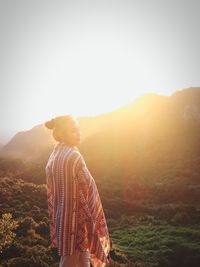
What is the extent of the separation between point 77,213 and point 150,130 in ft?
146

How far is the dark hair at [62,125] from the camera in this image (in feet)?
11.6

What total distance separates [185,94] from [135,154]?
18961 millimetres

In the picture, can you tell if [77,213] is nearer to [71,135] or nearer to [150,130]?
[71,135]

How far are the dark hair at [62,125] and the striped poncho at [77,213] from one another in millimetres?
240

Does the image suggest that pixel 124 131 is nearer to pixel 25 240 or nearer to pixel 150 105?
pixel 150 105

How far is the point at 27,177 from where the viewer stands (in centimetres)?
3572

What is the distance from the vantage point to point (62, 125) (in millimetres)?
3545

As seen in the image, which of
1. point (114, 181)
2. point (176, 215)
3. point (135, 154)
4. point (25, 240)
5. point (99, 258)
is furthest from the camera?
point (135, 154)

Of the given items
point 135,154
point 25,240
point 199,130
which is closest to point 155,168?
point 135,154

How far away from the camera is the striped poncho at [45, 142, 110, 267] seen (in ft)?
10.8

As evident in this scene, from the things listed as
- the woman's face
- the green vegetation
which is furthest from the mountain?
the woman's face

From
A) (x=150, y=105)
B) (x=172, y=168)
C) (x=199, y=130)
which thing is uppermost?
(x=150, y=105)

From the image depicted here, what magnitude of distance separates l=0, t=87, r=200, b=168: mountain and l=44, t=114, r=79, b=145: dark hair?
3527cm

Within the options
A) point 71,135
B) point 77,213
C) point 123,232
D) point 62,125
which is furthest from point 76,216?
point 123,232
